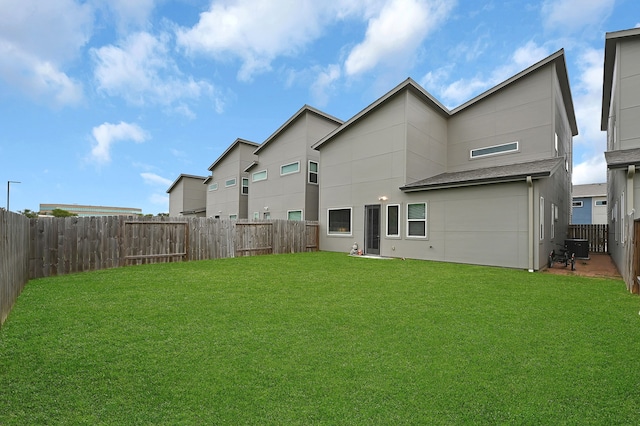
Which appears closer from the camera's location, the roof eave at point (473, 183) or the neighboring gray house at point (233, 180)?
the roof eave at point (473, 183)

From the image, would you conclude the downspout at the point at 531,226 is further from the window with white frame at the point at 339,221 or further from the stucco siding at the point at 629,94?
the window with white frame at the point at 339,221

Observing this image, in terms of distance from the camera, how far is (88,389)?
7.61 feet

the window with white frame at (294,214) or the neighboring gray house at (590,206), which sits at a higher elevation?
the neighboring gray house at (590,206)

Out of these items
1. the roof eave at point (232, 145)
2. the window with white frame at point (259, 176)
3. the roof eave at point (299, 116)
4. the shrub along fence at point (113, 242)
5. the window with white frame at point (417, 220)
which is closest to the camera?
the shrub along fence at point (113, 242)

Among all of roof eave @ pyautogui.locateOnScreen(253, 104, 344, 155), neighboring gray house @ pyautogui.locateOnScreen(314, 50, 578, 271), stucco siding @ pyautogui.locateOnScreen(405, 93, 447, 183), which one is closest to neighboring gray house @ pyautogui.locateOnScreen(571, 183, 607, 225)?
neighboring gray house @ pyautogui.locateOnScreen(314, 50, 578, 271)

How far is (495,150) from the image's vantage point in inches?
477

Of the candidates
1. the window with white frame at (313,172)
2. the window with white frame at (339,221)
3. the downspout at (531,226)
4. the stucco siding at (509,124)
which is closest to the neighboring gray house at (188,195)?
the window with white frame at (313,172)

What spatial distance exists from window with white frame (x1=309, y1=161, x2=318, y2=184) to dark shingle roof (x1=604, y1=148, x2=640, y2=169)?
1200 cm

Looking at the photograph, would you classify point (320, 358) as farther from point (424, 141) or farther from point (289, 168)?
point (289, 168)

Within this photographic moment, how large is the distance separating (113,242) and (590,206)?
36.0 m

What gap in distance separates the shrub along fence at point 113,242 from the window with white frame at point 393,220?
182 inches

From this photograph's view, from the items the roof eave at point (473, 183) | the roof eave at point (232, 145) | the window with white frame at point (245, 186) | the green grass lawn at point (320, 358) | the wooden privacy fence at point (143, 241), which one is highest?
the roof eave at point (232, 145)

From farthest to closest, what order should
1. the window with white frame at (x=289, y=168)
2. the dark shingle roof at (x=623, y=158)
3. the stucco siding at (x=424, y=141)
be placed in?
the window with white frame at (x=289, y=168), the stucco siding at (x=424, y=141), the dark shingle roof at (x=623, y=158)

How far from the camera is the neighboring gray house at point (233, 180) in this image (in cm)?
2194
